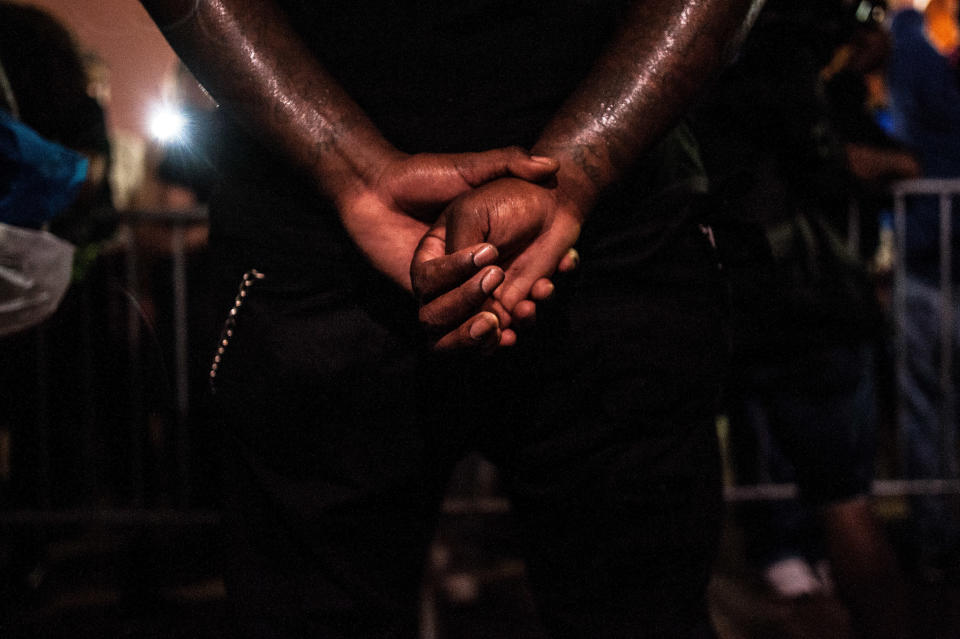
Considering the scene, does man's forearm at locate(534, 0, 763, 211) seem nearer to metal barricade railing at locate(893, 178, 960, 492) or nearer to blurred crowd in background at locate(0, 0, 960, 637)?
blurred crowd in background at locate(0, 0, 960, 637)

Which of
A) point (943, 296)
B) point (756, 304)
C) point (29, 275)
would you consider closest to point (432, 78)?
point (29, 275)

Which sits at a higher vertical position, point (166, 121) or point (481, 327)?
point (166, 121)

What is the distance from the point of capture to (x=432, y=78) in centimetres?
84

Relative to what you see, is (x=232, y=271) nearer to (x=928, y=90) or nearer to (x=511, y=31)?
(x=511, y=31)

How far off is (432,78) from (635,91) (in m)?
0.25

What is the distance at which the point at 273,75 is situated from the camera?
786 millimetres

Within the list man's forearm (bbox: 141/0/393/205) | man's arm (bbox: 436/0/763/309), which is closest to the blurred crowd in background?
man's forearm (bbox: 141/0/393/205)

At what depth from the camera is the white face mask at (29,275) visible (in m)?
1.15

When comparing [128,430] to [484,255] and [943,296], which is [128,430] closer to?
[484,255]

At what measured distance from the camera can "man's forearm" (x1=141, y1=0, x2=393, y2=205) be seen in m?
0.78

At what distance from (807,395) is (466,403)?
1.46 m

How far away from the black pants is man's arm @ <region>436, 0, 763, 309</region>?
5.2 inches

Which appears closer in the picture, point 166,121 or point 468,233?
point 468,233

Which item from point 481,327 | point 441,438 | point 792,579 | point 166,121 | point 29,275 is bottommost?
point 792,579
